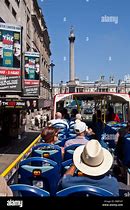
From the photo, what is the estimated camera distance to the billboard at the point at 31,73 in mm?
30578

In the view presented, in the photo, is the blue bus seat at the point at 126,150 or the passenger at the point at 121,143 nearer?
the blue bus seat at the point at 126,150

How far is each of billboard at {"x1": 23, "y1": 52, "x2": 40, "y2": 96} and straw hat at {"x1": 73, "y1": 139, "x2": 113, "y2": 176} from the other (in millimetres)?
26203

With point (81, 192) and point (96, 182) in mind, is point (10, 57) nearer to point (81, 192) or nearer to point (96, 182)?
point (96, 182)

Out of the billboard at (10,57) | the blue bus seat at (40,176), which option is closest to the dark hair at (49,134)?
the blue bus seat at (40,176)

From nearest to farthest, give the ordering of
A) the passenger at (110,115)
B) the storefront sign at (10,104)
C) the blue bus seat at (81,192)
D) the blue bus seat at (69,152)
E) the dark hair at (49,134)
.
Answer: the blue bus seat at (81,192)
the blue bus seat at (69,152)
the dark hair at (49,134)
the passenger at (110,115)
the storefront sign at (10,104)

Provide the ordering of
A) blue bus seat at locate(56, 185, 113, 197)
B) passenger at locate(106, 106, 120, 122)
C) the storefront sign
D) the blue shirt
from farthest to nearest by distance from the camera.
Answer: the storefront sign < passenger at locate(106, 106, 120, 122) < the blue shirt < blue bus seat at locate(56, 185, 113, 197)

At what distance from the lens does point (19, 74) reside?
2219cm

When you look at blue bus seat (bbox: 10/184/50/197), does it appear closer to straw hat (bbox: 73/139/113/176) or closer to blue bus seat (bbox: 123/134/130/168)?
straw hat (bbox: 73/139/113/176)

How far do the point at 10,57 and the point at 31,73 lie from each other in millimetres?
8951

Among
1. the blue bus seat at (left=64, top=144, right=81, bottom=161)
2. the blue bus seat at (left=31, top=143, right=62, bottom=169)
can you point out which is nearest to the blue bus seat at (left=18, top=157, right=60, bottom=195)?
the blue bus seat at (left=31, top=143, right=62, bottom=169)

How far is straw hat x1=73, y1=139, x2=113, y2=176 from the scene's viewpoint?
12.8 ft

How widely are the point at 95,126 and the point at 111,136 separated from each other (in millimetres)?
5259

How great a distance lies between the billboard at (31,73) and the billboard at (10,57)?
8031 mm

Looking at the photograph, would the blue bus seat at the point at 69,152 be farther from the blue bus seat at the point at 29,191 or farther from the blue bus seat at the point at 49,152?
the blue bus seat at the point at 29,191
